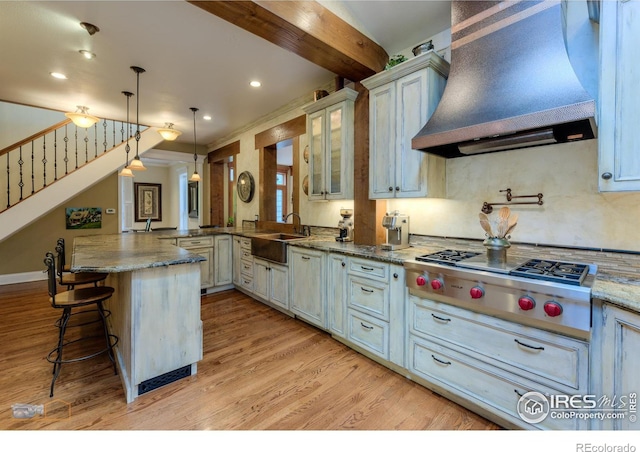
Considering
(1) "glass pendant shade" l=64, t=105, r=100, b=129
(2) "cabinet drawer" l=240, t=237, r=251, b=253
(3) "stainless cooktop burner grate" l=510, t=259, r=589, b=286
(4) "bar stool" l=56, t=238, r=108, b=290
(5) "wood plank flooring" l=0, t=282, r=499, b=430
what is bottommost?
(5) "wood plank flooring" l=0, t=282, r=499, b=430

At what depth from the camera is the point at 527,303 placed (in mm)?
1423

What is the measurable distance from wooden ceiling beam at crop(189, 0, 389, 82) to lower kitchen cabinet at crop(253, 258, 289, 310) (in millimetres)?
2168

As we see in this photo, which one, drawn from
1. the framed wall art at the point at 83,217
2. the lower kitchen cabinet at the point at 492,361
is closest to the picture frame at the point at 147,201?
the framed wall art at the point at 83,217

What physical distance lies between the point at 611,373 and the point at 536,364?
11.1 inches

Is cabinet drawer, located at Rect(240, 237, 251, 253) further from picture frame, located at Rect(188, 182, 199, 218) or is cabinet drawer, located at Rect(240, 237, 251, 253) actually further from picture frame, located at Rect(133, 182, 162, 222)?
picture frame, located at Rect(133, 182, 162, 222)

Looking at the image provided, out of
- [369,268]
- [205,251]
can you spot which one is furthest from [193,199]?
[369,268]

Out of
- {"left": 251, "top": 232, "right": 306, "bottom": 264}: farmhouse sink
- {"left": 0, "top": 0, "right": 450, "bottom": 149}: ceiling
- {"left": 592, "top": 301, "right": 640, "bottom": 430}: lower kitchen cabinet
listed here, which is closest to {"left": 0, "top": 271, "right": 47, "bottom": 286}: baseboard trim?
{"left": 0, "top": 0, "right": 450, "bottom": 149}: ceiling

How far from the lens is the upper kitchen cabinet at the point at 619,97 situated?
1358 mm

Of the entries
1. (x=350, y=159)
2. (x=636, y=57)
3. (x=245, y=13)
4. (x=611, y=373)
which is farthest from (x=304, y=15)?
(x=611, y=373)

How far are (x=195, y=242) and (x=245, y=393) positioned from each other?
2.63 meters

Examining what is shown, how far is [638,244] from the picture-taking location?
5.36ft

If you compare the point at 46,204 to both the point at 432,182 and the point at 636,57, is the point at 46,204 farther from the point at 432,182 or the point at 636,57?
the point at 636,57

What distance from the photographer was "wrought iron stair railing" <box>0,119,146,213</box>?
16.0 ft

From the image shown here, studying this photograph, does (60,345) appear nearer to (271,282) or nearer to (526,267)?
(271,282)
